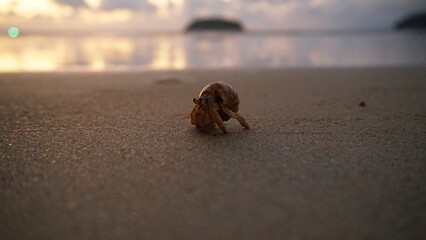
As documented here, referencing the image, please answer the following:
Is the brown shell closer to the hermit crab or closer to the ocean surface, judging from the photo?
the hermit crab

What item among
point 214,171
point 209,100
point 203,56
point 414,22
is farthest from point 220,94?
point 414,22

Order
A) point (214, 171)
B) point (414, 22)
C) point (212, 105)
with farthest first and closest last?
point (414, 22) → point (212, 105) → point (214, 171)

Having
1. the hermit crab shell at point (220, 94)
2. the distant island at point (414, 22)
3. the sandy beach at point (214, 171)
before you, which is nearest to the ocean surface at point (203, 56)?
the sandy beach at point (214, 171)

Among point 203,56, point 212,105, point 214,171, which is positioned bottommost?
point 214,171

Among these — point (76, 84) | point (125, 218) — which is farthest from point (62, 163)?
point (76, 84)

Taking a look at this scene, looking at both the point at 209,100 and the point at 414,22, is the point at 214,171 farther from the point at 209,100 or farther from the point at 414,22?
the point at 414,22

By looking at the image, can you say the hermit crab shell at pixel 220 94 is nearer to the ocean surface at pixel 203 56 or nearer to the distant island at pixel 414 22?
the ocean surface at pixel 203 56

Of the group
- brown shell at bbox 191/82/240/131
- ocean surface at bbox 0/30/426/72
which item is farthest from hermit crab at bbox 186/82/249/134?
ocean surface at bbox 0/30/426/72
